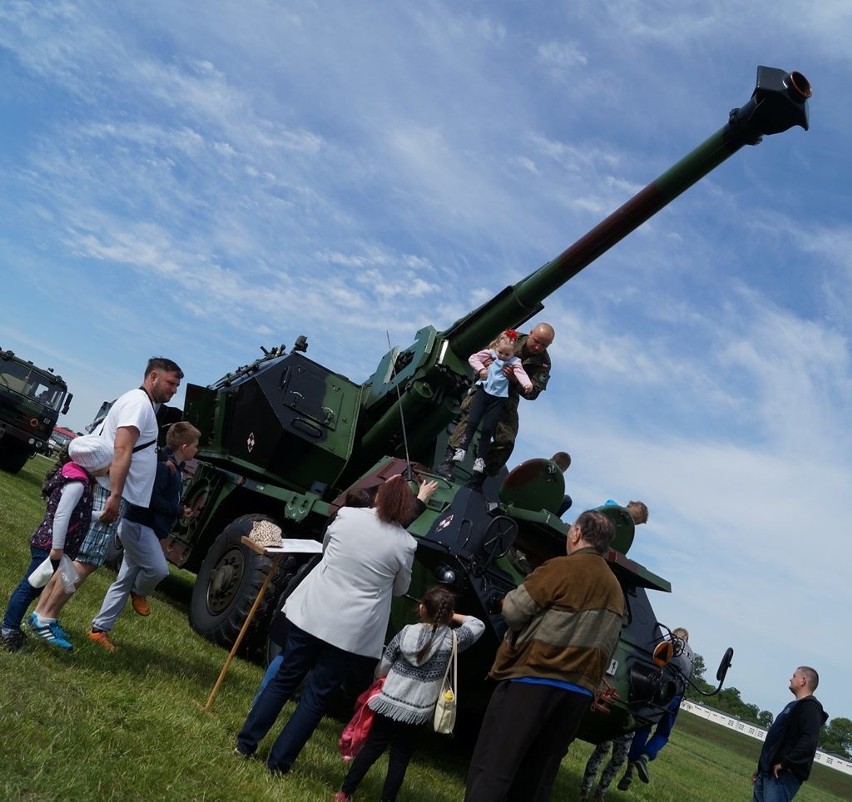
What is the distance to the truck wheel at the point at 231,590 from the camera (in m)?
7.61

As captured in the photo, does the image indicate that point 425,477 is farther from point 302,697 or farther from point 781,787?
point 781,787

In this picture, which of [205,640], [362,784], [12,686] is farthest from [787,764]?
[12,686]

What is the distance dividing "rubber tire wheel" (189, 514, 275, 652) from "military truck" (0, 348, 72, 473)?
12173 millimetres

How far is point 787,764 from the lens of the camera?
705cm

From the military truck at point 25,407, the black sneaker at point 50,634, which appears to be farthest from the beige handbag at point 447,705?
the military truck at point 25,407

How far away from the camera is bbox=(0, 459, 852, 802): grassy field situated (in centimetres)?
383

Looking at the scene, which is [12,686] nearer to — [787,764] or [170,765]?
[170,765]

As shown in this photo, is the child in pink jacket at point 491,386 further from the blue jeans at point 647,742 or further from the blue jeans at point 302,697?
the blue jeans at point 647,742

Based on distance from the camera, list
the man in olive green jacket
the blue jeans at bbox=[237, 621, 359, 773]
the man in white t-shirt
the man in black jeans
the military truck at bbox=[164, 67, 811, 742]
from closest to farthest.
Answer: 1. the man in olive green jacket
2. the blue jeans at bbox=[237, 621, 359, 773]
3. the man in white t-shirt
4. the military truck at bbox=[164, 67, 811, 742]
5. the man in black jeans

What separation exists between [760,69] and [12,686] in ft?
17.8

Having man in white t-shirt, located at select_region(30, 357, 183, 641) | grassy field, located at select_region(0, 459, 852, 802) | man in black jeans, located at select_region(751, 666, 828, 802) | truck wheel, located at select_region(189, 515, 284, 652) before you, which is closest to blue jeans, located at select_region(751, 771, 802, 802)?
man in black jeans, located at select_region(751, 666, 828, 802)

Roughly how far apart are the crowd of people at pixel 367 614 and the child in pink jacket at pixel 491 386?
143cm

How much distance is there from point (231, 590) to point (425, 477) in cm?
203

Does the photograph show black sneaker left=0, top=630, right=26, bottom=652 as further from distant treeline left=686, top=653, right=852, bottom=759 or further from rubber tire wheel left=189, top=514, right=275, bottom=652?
distant treeline left=686, top=653, right=852, bottom=759
